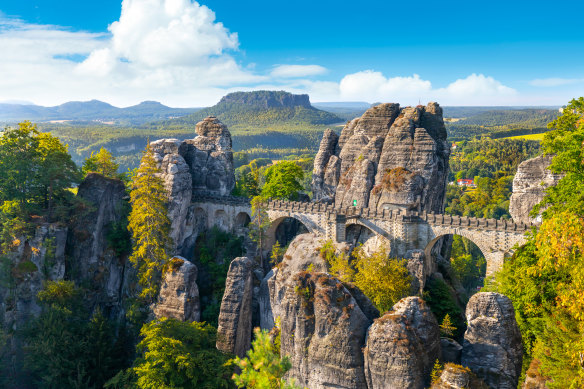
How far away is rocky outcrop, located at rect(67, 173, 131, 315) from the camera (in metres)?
40.8

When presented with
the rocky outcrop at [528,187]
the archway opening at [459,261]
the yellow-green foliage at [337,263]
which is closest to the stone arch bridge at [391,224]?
the archway opening at [459,261]

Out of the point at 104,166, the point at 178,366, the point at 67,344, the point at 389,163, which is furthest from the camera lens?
the point at 104,166

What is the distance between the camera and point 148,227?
38750mm

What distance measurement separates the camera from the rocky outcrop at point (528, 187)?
111 feet

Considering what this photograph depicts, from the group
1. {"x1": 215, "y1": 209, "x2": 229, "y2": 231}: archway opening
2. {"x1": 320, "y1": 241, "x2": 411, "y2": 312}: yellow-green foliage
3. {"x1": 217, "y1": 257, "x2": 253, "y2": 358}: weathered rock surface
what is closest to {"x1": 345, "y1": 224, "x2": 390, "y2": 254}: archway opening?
{"x1": 320, "y1": 241, "x2": 411, "y2": 312}: yellow-green foliage

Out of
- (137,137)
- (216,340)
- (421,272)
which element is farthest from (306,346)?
(137,137)

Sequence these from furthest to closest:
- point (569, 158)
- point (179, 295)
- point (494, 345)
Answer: point (179, 295), point (569, 158), point (494, 345)

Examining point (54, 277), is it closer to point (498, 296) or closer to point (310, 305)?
point (310, 305)

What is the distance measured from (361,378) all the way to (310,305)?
382 cm

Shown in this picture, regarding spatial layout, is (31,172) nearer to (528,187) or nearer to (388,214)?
(388,214)

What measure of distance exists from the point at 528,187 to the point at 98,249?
39.0 m

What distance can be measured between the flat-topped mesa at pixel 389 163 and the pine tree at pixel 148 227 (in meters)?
18.5

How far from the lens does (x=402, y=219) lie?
37.8 meters

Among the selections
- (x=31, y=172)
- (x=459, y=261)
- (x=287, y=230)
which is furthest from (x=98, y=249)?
(x=459, y=261)
